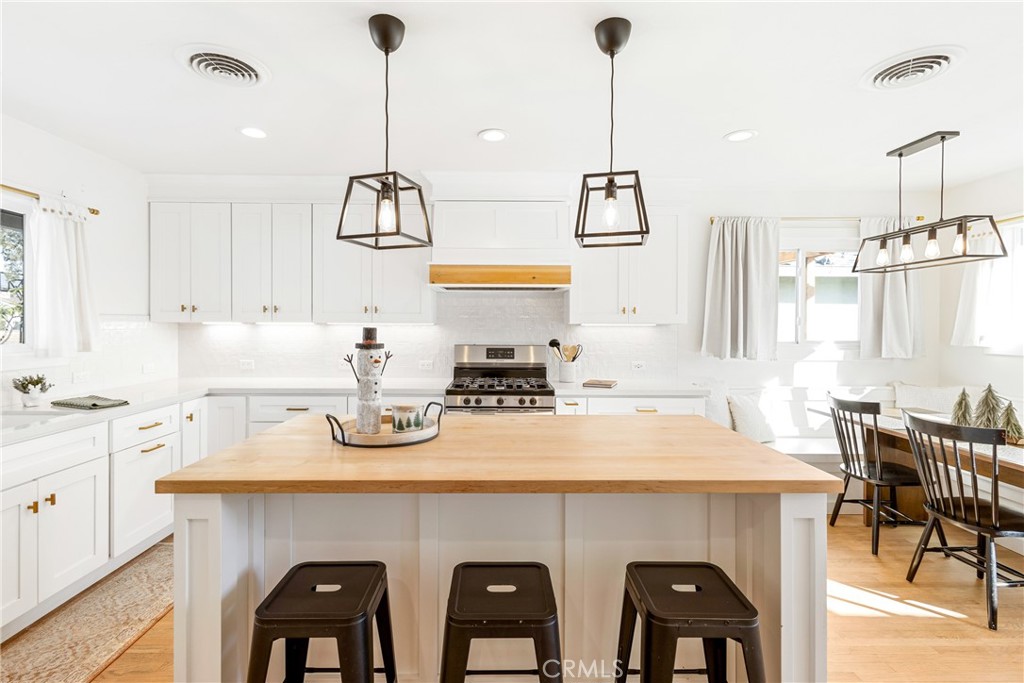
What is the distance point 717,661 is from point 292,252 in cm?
378

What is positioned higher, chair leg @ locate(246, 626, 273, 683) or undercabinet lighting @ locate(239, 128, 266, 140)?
undercabinet lighting @ locate(239, 128, 266, 140)

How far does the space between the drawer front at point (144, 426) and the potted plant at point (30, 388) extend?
1.45 feet

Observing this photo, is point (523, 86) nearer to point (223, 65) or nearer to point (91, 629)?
point (223, 65)

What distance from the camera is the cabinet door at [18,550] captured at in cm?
222

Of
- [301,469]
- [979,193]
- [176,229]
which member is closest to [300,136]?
[176,229]

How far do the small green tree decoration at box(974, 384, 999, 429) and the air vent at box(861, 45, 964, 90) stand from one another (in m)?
1.66

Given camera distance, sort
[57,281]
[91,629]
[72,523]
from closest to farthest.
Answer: [91,629] → [72,523] → [57,281]

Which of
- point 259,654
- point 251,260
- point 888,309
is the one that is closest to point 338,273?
point 251,260

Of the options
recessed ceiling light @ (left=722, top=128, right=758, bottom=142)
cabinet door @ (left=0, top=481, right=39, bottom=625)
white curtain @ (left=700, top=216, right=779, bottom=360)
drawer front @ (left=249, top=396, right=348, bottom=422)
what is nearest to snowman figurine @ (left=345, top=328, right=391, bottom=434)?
cabinet door @ (left=0, top=481, right=39, bottom=625)

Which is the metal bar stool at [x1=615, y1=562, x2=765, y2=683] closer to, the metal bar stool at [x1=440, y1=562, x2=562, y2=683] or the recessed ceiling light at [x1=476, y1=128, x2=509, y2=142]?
the metal bar stool at [x1=440, y1=562, x2=562, y2=683]

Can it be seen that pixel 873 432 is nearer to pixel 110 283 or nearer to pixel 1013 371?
pixel 1013 371

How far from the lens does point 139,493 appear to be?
308 centimetres

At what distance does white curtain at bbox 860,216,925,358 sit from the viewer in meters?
4.25

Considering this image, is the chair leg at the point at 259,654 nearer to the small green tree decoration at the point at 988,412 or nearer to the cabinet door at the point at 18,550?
the cabinet door at the point at 18,550
